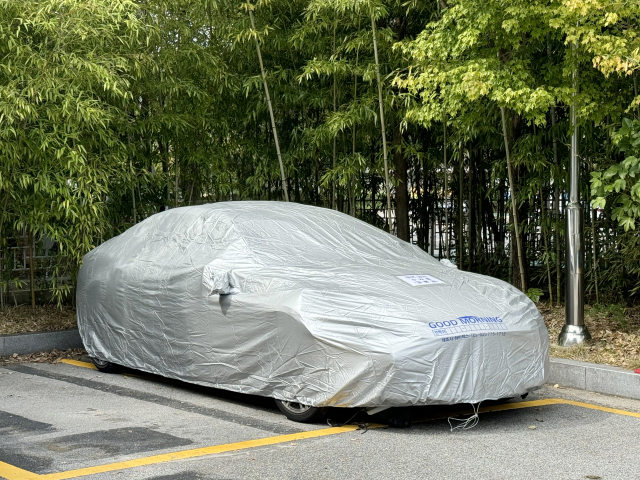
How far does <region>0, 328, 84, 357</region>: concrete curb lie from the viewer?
290 inches

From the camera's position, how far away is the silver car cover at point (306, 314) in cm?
471

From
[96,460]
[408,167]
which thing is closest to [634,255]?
[408,167]

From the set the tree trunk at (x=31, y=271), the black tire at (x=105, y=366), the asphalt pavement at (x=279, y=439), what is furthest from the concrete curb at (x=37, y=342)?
the asphalt pavement at (x=279, y=439)

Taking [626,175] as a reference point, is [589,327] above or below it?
below

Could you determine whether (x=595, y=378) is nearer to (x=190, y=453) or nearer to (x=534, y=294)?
(x=534, y=294)

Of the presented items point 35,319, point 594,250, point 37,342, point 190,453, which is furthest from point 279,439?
point 594,250

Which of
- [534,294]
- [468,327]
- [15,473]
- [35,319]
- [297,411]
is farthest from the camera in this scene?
[534,294]

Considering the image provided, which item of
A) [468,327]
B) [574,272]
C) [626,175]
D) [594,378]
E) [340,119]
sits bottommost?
[594,378]

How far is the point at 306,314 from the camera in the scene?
193 inches

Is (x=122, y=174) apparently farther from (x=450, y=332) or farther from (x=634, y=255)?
(x=634, y=255)

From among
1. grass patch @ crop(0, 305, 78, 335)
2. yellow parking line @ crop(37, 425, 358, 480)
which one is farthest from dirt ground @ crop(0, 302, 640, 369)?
yellow parking line @ crop(37, 425, 358, 480)

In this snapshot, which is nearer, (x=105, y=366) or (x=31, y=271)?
(x=105, y=366)

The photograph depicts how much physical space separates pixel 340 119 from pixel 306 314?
385cm

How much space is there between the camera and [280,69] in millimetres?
9047
